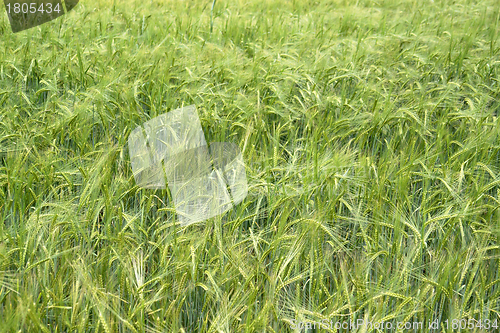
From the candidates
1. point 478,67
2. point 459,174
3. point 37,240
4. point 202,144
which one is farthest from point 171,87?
point 478,67

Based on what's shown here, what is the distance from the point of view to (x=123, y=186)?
1302mm

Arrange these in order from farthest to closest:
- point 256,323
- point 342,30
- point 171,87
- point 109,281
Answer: point 342,30 → point 171,87 → point 109,281 → point 256,323

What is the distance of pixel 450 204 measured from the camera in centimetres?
124

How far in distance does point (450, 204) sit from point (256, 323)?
2.15 feet

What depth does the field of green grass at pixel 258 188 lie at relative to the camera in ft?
3.35

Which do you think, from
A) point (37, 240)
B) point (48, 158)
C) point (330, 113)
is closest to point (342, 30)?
point (330, 113)

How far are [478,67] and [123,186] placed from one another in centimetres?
186

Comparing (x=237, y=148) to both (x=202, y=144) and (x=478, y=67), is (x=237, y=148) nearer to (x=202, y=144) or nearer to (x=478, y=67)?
(x=202, y=144)

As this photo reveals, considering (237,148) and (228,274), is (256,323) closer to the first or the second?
(228,274)

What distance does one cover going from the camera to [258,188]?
132 centimetres

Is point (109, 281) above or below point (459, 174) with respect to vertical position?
below

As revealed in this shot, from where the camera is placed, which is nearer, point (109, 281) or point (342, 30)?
point (109, 281)

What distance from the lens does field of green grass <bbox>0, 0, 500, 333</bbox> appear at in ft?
3.35

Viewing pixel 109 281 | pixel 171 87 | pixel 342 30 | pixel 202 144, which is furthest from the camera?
pixel 342 30
